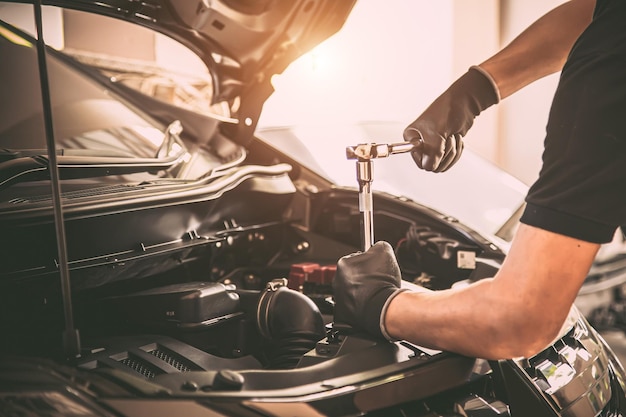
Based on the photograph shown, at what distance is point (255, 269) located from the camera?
1.72 metres

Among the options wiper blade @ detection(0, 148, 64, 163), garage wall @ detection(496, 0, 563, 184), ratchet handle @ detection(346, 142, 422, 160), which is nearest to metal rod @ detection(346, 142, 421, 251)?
ratchet handle @ detection(346, 142, 422, 160)

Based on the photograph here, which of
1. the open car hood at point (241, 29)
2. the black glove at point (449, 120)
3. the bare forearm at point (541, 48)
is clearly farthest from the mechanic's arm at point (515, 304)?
the open car hood at point (241, 29)

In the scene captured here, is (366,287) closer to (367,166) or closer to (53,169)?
(367,166)

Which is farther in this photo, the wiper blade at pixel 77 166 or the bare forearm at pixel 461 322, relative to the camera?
the wiper blade at pixel 77 166

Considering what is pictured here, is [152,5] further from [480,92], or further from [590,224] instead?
[590,224]

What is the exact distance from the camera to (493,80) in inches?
53.9

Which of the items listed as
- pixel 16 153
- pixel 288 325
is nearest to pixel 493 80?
pixel 288 325

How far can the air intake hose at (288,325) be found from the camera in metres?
1.27

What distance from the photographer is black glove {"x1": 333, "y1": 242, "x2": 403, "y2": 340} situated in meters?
1.12

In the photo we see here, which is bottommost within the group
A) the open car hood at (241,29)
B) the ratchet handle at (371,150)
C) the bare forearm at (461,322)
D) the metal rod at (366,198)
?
the bare forearm at (461,322)

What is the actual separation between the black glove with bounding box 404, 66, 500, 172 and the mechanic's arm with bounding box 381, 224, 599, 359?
37 centimetres

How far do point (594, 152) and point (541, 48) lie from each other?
48cm

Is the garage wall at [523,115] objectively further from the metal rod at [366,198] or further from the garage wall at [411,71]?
the metal rod at [366,198]

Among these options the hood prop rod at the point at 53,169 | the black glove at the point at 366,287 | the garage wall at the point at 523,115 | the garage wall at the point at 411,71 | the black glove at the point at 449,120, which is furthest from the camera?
the garage wall at the point at 523,115
